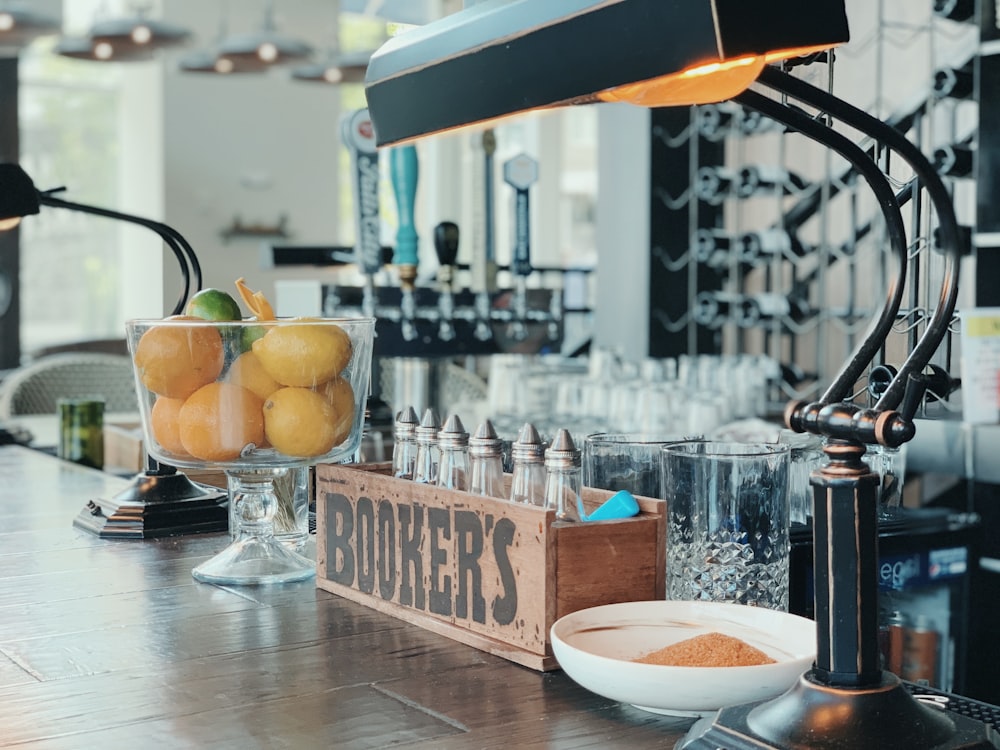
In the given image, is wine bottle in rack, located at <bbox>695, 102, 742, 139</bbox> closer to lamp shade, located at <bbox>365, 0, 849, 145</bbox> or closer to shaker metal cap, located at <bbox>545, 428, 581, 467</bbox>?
lamp shade, located at <bbox>365, 0, 849, 145</bbox>

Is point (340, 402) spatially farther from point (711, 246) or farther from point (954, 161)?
point (711, 246)

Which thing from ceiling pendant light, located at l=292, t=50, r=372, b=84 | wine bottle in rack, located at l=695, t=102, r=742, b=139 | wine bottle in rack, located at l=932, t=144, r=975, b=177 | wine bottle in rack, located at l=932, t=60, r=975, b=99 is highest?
ceiling pendant light, located at l=292, t=50, r=372, b=84

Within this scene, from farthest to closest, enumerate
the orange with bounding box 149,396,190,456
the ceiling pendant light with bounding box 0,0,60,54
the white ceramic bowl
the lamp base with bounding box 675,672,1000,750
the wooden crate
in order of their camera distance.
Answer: the ceiling pendant light with bounding box 0,0,60,54, the orange with bounding box 149,396,190,456, the wooden crate, the white ceramic bowl, the lamp base with bounding box 675,672,1000,750

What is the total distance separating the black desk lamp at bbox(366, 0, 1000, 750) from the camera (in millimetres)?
664

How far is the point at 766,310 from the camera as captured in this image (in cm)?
357

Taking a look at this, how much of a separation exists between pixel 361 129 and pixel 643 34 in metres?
1.48

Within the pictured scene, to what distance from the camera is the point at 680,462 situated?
0.95 metres

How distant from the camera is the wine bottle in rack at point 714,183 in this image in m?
3.66

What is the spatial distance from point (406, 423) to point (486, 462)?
0.15 meters

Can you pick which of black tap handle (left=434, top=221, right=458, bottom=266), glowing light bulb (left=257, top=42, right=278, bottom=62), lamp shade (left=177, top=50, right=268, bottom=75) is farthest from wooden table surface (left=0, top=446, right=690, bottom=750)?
lamp shade (left=177, top=50, right=268, bottom=75)

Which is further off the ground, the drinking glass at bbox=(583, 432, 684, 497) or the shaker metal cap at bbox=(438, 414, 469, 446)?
the shaker metal cap at bbox=(438, 414, 469, 446)

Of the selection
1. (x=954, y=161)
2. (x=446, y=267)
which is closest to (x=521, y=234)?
(x=446, y=267)

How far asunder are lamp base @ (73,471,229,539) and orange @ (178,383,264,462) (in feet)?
1.20

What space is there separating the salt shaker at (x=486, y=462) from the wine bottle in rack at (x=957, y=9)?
2085 mm
